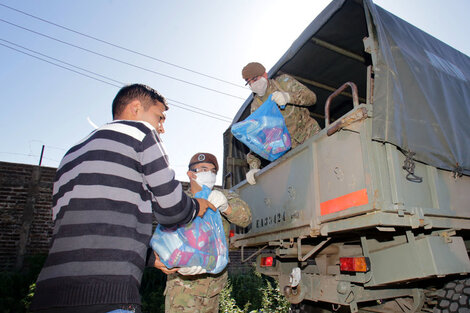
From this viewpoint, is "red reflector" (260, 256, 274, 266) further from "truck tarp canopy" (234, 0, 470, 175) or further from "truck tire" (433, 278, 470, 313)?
"truck tarp canopy" (234, 0, 470, 175)

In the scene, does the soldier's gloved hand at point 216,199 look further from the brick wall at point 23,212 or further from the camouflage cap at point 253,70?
the brick wall at point 23,212

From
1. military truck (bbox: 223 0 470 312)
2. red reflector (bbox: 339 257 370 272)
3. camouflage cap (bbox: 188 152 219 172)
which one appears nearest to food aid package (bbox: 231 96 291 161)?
military truck (bbox: 223 0 470 312)

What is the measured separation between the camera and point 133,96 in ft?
5.45

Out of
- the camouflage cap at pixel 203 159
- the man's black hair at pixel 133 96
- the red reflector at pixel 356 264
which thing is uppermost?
the camouflage cap at pixel 203 159

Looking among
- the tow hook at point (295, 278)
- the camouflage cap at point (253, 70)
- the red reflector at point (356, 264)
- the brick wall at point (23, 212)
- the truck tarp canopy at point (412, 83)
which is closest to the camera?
the truck tarp canopy at point (412, 83)

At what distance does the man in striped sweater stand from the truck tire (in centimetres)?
221

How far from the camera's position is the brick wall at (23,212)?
7055 millimetres

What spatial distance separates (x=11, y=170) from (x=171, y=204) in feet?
26.0

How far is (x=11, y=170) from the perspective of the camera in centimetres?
752

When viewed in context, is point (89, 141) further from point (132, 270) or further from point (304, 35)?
point (304, 35)

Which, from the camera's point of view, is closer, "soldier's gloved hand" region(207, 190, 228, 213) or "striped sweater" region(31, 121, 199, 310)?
Result: "striped sweater" region(31, 121, 199, 310)

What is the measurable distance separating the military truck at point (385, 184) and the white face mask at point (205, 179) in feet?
2.24

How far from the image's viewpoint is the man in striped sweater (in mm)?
1150

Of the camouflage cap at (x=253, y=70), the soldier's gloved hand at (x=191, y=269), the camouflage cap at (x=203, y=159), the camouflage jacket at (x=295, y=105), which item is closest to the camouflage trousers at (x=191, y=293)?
the camouflage cap at (x=203, y=159)
